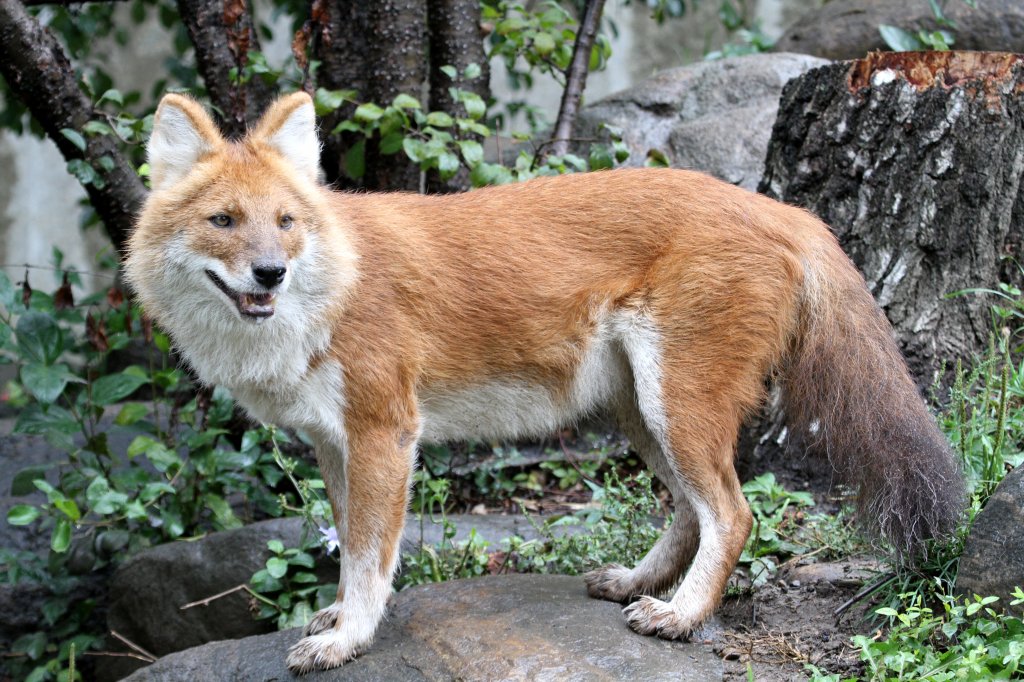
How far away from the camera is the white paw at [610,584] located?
16.2 feet

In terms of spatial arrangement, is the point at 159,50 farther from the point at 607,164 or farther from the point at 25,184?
the point at 607,164

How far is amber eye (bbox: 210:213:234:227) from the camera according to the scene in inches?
174

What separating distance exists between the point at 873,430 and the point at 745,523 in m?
0.67

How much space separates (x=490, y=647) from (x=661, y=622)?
2.36ft

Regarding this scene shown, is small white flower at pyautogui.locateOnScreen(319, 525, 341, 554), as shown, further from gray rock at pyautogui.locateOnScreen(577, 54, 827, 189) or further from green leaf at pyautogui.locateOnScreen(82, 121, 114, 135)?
gray rock at pyautogui.locateOnScreen(577, 54, 827, 189)

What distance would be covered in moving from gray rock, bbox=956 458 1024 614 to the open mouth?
2.89 meters

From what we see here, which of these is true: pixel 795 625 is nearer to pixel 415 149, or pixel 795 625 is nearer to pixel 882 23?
pixel 415 149

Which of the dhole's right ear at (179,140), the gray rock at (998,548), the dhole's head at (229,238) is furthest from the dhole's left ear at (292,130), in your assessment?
the gray rock at (998,548)

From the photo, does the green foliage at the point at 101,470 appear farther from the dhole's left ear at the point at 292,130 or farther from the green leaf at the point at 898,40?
the green leaf at the point at 898,40

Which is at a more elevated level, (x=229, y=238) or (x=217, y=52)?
(x=217, y=52)

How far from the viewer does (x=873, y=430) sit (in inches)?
179

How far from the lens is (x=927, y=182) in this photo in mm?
5680

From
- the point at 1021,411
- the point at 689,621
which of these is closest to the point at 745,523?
the point at 689,621

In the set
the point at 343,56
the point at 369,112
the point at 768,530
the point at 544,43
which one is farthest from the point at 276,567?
the point at 544,43
